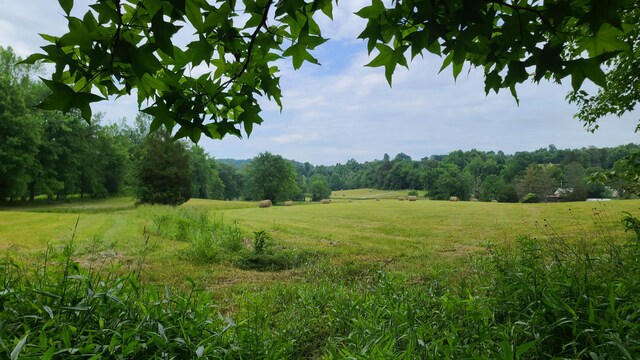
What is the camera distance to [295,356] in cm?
319

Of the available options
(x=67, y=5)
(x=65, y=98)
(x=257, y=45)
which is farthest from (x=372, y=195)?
(x=67, y=5)

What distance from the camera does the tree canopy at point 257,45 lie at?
1.22 metres

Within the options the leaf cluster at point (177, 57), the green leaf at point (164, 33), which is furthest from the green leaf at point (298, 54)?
the green leaf at point (164, 33)

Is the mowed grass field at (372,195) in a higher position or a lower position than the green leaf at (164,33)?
lower

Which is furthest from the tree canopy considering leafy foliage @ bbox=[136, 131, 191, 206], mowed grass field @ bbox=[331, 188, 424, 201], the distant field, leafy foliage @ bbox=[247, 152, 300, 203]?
the distant field

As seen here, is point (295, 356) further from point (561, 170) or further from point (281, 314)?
point (561, 170)

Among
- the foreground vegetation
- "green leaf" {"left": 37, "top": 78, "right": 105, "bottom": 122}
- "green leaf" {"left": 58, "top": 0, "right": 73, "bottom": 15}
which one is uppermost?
"green leaf" {"left": 58, "top": 0, "right": 73, "bottom": 15}

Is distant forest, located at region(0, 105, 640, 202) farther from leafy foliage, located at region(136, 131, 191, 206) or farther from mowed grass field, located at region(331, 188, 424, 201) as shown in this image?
mowed grass field, located at region(331, 188, 424, 201)

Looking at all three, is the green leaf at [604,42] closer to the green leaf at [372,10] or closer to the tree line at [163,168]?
the green leaf at [372,10]

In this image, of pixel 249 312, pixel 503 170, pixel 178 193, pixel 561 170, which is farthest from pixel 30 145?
pixel 503 170

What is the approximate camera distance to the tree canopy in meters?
1.22

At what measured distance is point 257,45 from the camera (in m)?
2.00

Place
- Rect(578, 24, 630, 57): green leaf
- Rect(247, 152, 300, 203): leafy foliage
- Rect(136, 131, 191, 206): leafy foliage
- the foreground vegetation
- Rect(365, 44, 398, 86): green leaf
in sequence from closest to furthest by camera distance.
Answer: Rect(578, 24, 630, 57): green leaf < Rect(365, 44, 398, 86): green leaf < the foreground vegetation < Rect(136, 131, 191, 206): leafy foliage < Rect(247, 152, 300, 203): leafy foliage

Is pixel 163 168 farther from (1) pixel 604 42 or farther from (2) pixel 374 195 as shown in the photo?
(2) pixel 374 195
